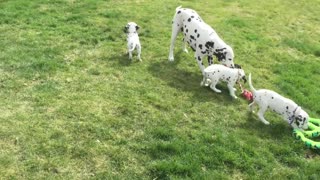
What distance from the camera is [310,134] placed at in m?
8.22

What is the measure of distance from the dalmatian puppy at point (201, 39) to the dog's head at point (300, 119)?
1.87m

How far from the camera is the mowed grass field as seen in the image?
23.6 feet

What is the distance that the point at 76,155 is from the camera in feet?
23.6

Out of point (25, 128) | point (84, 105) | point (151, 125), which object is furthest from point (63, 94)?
point (151, 125)

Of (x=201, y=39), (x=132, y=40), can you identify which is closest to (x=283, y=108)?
(x=201, y=39)

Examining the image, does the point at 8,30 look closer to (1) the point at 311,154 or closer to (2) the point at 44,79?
(2) the point at 44,79

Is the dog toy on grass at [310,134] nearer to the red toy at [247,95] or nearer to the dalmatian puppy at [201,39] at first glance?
the red toy at [247,95]

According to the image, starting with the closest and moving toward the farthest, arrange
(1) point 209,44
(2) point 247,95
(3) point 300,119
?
(3) point 300,119, (2) point 247,95, (1) point 209,44

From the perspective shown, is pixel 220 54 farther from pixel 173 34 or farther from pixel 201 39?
pixel 173 34

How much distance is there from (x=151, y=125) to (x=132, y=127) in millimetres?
343

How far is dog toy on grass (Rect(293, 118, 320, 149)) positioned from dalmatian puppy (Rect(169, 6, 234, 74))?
1.98 metres

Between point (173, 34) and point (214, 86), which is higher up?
point (173, 34)

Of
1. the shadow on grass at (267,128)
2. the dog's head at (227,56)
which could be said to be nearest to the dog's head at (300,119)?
the shadow on grass at (267,128)

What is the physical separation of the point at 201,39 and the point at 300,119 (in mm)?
2782
